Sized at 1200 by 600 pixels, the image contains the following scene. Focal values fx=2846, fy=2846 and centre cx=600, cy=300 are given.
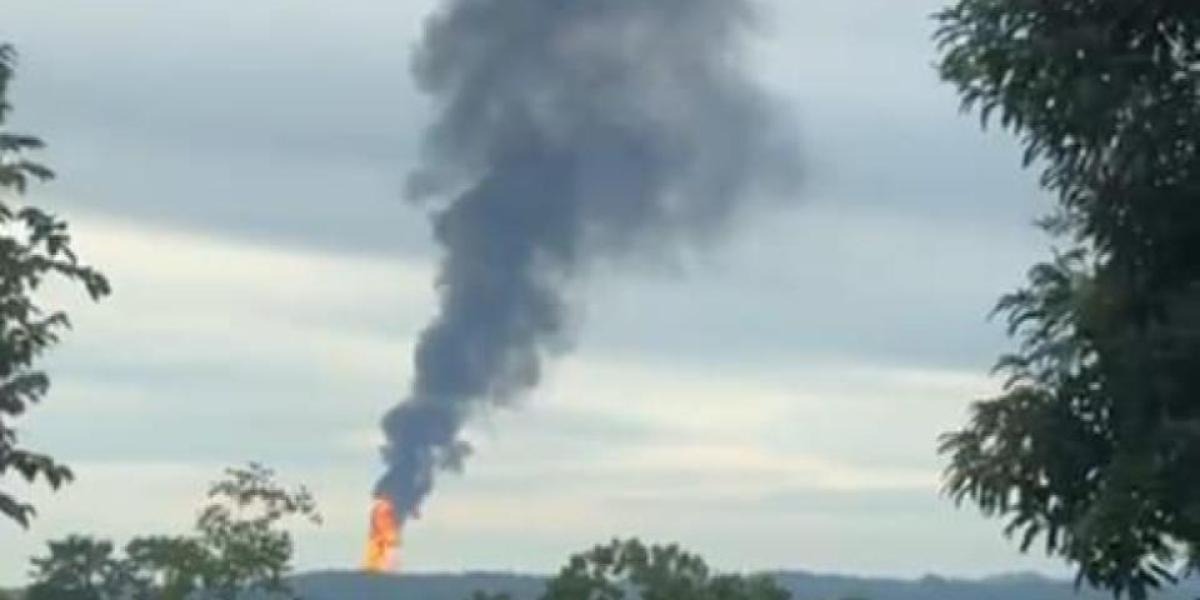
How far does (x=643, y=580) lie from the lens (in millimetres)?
76500

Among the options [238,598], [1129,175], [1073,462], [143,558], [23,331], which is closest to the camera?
[1129,175]

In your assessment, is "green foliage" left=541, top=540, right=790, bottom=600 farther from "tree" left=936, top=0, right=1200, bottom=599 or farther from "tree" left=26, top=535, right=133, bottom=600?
"tree" left=936, top=0, right=1200, bottom=599

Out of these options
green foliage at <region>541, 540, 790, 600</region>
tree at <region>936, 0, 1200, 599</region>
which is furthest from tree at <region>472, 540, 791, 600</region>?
tree at <region>936, 0, 1200, 599</region>

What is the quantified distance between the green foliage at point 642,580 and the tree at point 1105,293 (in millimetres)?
48384

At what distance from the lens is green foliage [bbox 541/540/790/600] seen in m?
74.6

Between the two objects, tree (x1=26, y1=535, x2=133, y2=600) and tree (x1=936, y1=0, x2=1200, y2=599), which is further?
tree (x1=26, y1=535, x2=133, y2=600)

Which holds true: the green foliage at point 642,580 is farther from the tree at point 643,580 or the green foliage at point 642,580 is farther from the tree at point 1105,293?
the tree at point 1105,293

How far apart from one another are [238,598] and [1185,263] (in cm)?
4675

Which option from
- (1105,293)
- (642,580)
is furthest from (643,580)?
(1105,293)

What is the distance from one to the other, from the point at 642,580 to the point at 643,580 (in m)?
0.03

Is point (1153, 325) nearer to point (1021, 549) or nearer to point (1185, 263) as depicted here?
point (1185, 263)

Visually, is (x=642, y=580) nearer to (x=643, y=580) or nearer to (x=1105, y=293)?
(x=643, y=580)

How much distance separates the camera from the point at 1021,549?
26.1 m

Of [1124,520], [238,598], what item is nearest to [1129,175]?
[1124,520]
